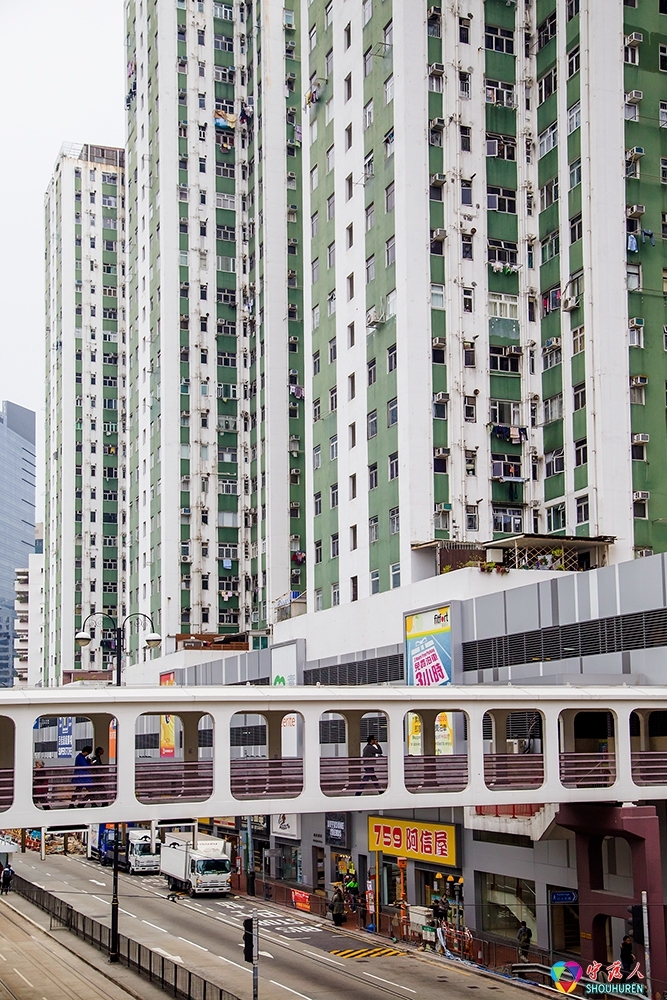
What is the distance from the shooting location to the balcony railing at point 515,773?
3241cm

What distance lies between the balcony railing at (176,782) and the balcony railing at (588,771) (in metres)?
9.06

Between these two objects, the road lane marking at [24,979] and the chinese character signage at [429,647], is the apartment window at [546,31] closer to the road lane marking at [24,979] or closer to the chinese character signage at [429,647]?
the chinese character signage at [429,647]

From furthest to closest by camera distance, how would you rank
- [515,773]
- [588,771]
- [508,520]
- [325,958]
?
[508,520] → [325,958] → [588,771] → [515,773]

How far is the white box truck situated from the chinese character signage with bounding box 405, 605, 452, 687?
19.9m

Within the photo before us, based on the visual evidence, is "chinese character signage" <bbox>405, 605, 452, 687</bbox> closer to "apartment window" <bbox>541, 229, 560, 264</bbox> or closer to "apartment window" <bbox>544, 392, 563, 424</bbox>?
"apartment window" <bbox>544, 392, 563, 424</bbox>

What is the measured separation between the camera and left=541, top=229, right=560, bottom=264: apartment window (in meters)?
56.3

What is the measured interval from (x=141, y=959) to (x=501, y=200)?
114 ft

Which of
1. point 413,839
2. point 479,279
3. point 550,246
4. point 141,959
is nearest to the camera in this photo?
point 141,959

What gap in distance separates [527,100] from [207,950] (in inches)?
1510

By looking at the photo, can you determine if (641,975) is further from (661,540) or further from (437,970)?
(661,540)

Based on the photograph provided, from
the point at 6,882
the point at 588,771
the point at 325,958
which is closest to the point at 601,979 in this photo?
the point at 588,771

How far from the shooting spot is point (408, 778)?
31594mm

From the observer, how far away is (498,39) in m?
59.2
